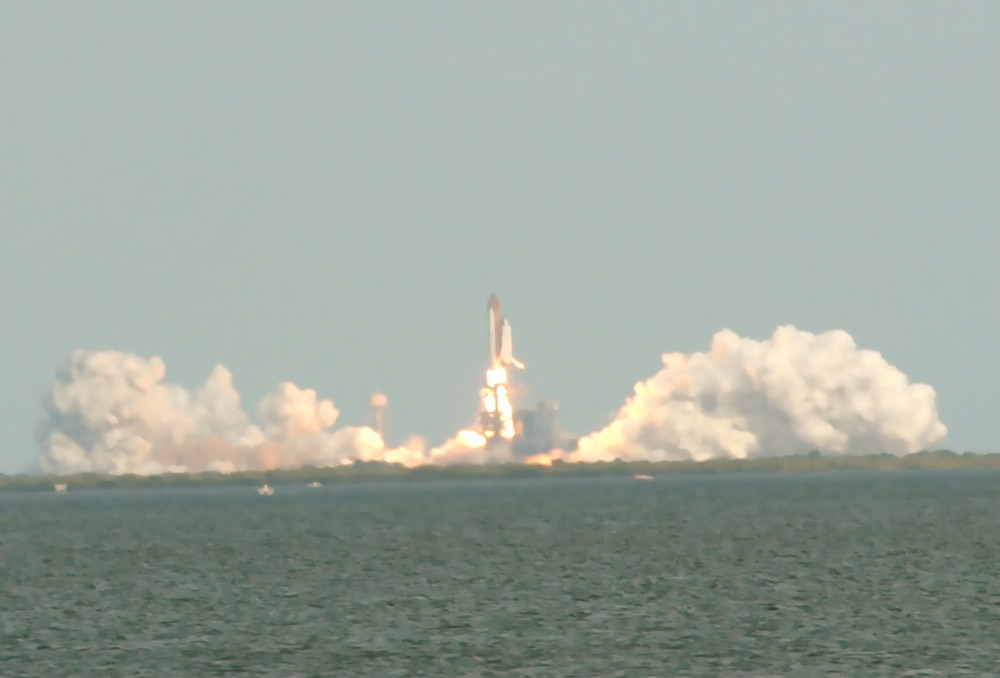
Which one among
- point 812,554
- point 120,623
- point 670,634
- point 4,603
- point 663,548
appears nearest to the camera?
point 670,634

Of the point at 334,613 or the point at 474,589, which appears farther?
the point at 474,589

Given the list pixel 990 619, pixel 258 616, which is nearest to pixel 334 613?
pixel 258 616

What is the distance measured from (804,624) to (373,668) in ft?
76.3

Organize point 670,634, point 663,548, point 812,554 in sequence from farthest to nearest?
point 663,548, point 812,554, point 670,634

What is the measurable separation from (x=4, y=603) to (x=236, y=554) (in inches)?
1898

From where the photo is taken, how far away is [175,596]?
114000 millimetres

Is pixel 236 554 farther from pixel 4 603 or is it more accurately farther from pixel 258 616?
pixel 258 616

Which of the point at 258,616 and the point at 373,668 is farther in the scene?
the point at 258,616

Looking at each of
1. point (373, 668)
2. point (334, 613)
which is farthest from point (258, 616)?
point (373, 668)

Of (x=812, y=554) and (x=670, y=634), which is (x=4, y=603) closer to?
(x=670, y=634)

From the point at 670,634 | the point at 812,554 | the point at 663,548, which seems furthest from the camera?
the point at 663,548

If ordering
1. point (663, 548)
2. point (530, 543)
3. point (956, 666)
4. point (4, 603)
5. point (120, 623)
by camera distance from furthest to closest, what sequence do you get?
point (530, 543) < point (663, 548) < point (4, 603) < point (120, 623) < point (956, 666)

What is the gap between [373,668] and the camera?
75312 millimetres

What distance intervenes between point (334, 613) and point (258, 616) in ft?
13.2
